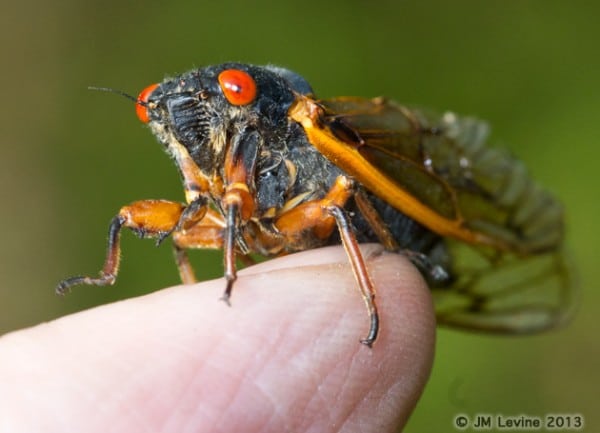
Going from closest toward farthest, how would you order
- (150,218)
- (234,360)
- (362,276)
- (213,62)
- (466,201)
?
1. (234,360)
2. (362,276)
3. (150,218)
4. (466,201)
5. (213,62)

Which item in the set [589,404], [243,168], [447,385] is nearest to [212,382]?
[243,168]

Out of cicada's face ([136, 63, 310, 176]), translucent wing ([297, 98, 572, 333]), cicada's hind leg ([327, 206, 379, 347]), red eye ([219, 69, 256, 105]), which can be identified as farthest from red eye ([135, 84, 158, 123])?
cicada's hind leg ([327, 206, 379, 347])

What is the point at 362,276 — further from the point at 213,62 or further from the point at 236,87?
the point at 213,62

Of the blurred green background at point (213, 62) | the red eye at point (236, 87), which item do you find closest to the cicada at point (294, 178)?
the red eye at point (236, 87)

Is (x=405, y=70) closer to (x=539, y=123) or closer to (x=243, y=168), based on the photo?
(x=539, y=123)

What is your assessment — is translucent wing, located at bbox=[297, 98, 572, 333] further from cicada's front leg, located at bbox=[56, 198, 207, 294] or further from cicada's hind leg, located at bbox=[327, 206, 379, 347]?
cicada's front leg, located at bbox=[56, 198, 207, 294]

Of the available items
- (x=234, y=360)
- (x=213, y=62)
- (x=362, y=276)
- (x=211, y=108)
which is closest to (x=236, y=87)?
(x=211, y=108)

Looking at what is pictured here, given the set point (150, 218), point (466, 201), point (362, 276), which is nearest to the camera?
point (362, 276)
